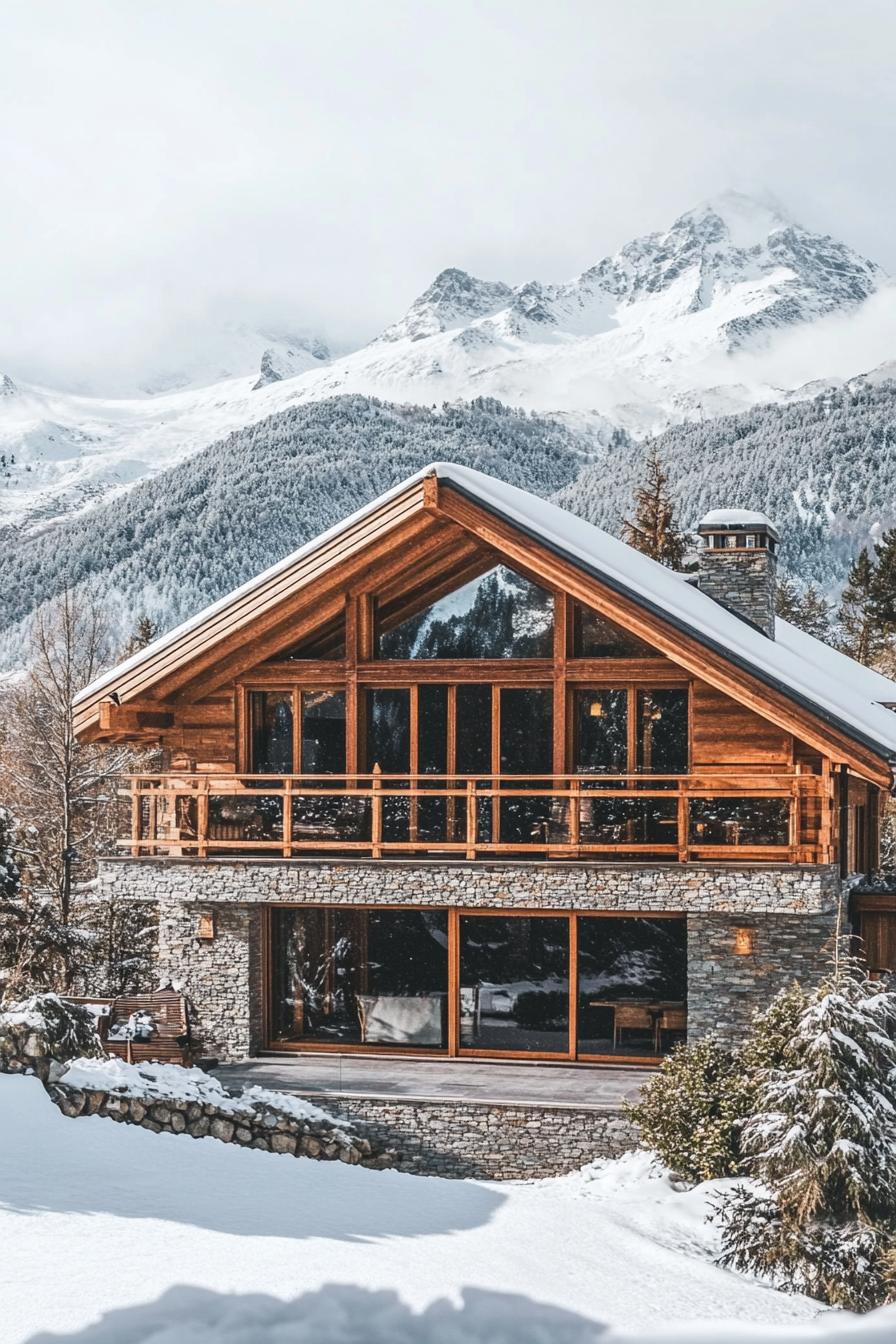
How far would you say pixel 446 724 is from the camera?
17.3m

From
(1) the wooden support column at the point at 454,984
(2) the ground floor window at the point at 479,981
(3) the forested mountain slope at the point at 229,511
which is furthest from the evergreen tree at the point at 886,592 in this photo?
(3) the forested mountain slope at the point at 229,511

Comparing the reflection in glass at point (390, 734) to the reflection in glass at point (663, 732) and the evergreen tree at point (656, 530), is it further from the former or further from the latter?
the evergreen tree at point (656, 530)

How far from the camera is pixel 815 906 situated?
1495cm

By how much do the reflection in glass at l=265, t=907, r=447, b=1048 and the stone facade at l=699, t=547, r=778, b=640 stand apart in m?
6.63

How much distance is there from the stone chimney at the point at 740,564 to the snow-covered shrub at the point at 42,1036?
1076 centimetres

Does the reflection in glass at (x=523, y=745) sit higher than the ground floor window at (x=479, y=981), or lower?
higher

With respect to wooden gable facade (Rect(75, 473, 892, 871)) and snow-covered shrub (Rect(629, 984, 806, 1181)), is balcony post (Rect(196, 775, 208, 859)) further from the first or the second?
snow-covered shrub (Rect(629, 984, 806, 1181))

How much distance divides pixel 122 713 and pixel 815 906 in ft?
27.4

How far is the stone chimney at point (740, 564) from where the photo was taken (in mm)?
19797

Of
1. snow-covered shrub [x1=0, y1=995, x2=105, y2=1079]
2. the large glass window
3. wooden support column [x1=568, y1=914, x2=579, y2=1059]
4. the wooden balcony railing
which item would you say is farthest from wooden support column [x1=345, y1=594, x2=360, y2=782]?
snow-covered shrub [x1=0, y1=995, x2=105, y2=1079]

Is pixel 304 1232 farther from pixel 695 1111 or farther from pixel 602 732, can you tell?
pixel 602 732

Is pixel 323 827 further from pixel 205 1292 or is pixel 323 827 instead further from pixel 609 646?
pixel 205 1292

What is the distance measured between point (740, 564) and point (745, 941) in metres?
6.56

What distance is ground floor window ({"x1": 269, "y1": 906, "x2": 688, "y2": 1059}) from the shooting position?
16.3 meters
